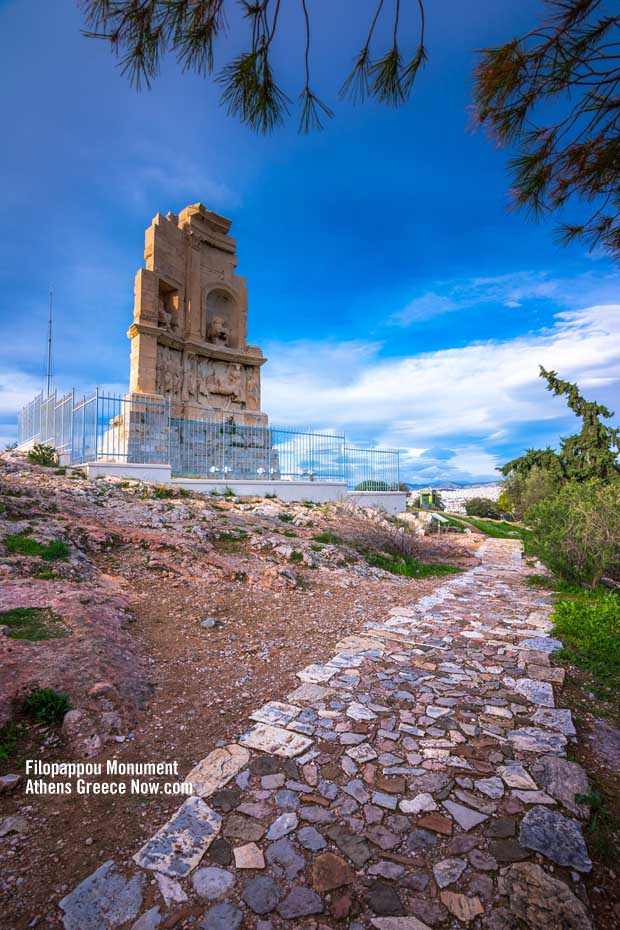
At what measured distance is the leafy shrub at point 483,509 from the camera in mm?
31375

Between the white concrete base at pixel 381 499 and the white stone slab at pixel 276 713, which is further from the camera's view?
the white concrete base at pixel 381 499

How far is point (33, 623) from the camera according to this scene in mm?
3654

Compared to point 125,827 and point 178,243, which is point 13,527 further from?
point 178,243

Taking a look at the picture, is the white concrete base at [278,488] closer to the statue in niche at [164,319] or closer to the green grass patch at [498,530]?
the statue in niche at [164,319]

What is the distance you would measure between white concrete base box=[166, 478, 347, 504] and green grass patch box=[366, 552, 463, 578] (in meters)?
5.59

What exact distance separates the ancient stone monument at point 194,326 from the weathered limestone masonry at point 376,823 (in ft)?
47.3

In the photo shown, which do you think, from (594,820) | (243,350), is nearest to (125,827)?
(594,820)

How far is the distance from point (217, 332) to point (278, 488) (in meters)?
8.43

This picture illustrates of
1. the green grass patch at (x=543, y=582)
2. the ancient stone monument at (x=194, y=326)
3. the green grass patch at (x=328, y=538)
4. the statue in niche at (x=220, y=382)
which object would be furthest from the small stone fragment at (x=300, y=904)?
the statue in niche at (x=220, y=382)

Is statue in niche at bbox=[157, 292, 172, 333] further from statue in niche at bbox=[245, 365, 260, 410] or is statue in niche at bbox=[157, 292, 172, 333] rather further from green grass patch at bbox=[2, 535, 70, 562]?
green grass patch at bbox=[2, 535, 70, 562]

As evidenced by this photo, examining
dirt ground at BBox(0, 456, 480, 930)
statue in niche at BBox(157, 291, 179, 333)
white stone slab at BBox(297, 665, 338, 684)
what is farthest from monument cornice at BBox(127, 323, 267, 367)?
white stone slab at BBox(297, 665, 338, 684)

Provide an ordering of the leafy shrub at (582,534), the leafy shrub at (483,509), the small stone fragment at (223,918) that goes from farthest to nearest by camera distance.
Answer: the leafy shrub at (483,509)
the leafy shrub at (582,534)
the small stone fragment at (223,918)

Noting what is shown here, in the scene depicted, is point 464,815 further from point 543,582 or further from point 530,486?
point 530,486

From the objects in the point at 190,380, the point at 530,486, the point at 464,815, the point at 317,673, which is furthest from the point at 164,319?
the point at 464,815
